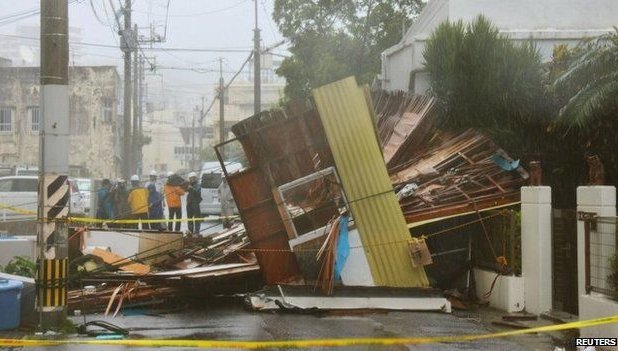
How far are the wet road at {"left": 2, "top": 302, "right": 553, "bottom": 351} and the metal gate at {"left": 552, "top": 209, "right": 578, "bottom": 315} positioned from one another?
1258 mm

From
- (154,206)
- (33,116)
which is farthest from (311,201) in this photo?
(33,116)

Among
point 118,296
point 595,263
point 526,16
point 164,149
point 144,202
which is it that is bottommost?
point 118,296

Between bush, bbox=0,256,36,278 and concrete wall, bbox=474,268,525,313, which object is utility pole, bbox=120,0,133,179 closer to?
bush, bbox=0,256,36,278

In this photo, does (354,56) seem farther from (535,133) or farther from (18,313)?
(18,313)

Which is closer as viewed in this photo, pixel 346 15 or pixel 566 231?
pixel 566 231

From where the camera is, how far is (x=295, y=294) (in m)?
11.1

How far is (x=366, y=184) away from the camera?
1167 cm

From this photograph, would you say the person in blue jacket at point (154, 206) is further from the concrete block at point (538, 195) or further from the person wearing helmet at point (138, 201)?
the concrete block at point (538, 195)

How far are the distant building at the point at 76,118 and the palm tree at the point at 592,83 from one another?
42.5m

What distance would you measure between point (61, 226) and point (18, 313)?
128 centimetres

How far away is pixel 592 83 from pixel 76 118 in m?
47.7

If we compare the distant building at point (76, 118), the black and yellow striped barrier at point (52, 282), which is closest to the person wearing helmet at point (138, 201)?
the black and yellow striped barrier at point (52, 282)

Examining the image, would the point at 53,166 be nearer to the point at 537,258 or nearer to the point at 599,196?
the point at 537,258

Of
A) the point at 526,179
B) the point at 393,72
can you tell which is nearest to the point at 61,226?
the point at 526,179
